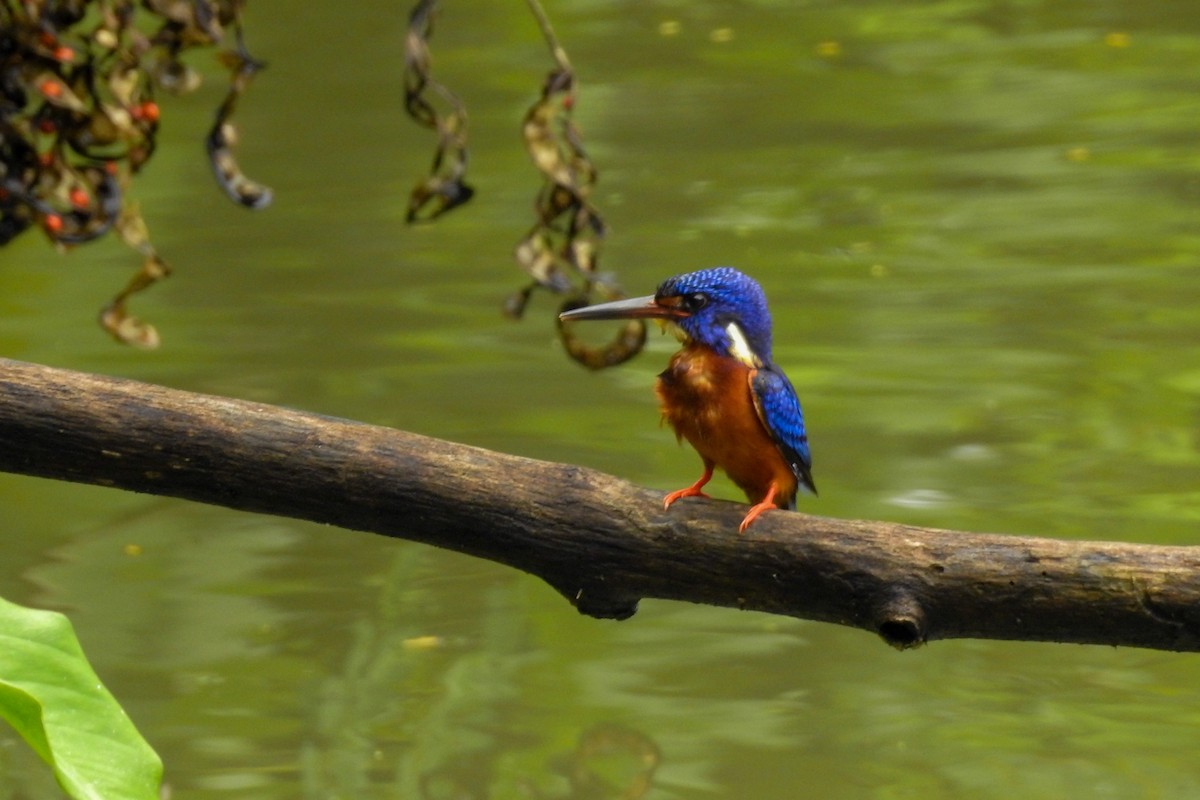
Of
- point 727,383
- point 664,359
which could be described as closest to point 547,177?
point 727,383

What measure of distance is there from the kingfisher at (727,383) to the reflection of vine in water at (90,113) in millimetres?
796

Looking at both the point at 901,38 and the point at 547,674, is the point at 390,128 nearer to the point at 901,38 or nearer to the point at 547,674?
the point at 901,38

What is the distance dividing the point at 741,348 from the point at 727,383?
5cm

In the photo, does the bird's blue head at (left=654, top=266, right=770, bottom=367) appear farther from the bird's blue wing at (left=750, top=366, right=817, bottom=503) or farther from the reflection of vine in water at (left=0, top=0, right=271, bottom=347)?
the reflection of vine in water at (left=0, top=0, right=271, bottom=347)

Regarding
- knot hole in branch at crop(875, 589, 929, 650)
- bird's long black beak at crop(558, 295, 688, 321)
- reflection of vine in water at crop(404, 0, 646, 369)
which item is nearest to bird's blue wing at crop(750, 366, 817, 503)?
bird's long black beak at crop(558, 295, 688, 321)

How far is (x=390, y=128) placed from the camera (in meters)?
4.61

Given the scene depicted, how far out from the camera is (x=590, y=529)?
1.48m

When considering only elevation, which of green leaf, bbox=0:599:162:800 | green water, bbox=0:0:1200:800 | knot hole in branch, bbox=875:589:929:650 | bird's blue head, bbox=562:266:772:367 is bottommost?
green water, bbox=0:0:1200:800

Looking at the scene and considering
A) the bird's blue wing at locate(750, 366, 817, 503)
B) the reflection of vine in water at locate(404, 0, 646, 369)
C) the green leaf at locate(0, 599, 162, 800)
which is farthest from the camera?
the reflection of vine in water at locate(404, 0, 646, 369)

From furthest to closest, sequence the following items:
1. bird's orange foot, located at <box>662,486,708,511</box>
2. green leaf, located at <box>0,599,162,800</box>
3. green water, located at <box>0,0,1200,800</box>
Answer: green water, located at <box>0,0,1200,800</box> → bird's orange foot, located at <box>662,486,708,511</box> → green leaf, located at <box>0,599,162,800</box>

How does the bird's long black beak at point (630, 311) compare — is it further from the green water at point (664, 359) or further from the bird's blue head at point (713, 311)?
the green water at point (664, 359)

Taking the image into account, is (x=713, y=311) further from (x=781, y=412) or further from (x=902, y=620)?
(x=902, y=620)

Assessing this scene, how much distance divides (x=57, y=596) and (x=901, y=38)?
2843 millimetres

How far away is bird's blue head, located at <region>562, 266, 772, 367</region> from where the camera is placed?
5.76ft
